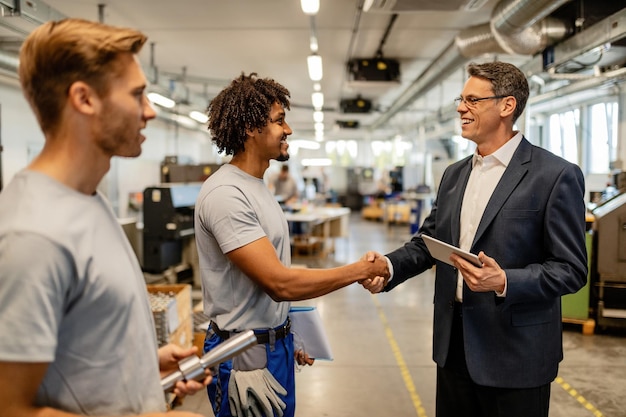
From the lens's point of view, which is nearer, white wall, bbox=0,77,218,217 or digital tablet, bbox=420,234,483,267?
digital tablet, bbox=420,234,483,267

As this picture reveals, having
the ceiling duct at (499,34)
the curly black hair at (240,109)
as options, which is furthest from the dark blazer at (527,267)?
the ceiling duct at (499,34)

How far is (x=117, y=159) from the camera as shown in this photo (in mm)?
9539

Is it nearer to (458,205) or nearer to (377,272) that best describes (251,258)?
(377,272)

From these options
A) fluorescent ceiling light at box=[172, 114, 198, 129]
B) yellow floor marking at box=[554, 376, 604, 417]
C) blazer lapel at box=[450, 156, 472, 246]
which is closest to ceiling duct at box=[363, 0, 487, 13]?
blazer lapel at box=[450, 156, 472, 246]

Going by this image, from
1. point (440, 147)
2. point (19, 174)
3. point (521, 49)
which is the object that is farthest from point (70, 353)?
point (440, 147)

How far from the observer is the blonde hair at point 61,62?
0.75m

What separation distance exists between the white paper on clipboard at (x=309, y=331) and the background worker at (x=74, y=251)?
0.93 meters

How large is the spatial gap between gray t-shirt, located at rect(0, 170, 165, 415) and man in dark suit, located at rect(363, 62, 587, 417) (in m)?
1.04

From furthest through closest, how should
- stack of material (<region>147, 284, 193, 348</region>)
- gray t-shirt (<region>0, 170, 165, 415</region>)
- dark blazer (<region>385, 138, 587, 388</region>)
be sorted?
stack of material (<region>147, 284, 193, 348</region>) → dark blazer (<region>385, 138, 587, 388</region>) → gray t-shirt (<region>0, 170, 165, 415</region>)

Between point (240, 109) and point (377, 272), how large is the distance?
80 centimetres

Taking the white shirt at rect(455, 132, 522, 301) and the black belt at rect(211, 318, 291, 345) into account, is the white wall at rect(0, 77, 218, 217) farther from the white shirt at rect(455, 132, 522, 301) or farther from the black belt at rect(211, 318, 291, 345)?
the white shirt at rect(455, 132, 522, 301)

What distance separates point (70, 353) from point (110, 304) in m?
0.09

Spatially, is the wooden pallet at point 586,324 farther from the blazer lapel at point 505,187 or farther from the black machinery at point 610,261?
the blazer lapel at point 505,187

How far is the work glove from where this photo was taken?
1.46m
